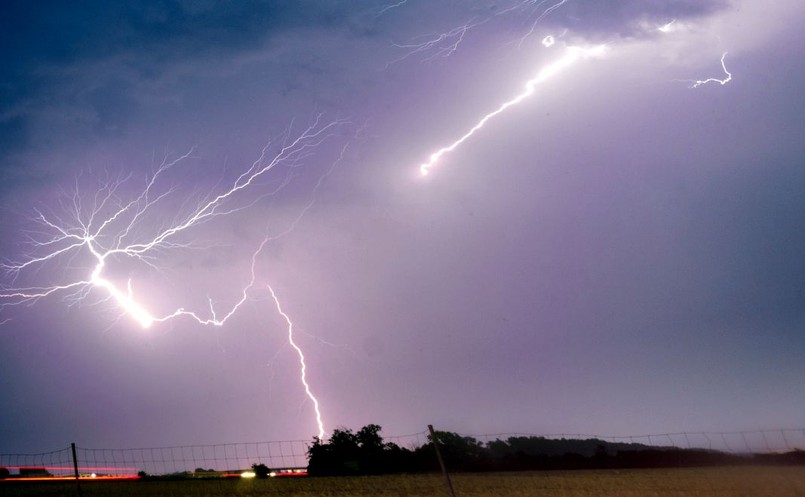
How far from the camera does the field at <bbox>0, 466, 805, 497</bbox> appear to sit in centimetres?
1780

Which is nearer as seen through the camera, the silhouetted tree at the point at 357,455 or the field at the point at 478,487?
the field at the point at 478,487

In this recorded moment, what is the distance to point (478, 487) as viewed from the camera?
20031 millimetres

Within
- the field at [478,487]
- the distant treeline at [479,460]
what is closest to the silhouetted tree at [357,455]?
the distant treeline at [479,460]

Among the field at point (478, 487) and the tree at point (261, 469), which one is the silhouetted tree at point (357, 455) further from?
the field at point (478, 487)

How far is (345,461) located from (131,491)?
58.4ft

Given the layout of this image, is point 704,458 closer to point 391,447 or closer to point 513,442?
point 391,447

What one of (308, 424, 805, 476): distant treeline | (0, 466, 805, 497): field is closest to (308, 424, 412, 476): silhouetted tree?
(308, 424, 805, 476): distant treeline

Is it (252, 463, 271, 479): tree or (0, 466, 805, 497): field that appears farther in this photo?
(252, 463, 271, 479): tree

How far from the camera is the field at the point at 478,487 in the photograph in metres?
17.8

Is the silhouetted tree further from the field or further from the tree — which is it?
the field

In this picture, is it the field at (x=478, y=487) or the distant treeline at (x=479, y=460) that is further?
the distant treeline at (x=479, y=460)

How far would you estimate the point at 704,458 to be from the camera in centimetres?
2916

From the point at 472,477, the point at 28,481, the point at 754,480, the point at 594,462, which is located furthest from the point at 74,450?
the point at 594,462

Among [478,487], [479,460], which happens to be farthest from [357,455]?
[478,487]
